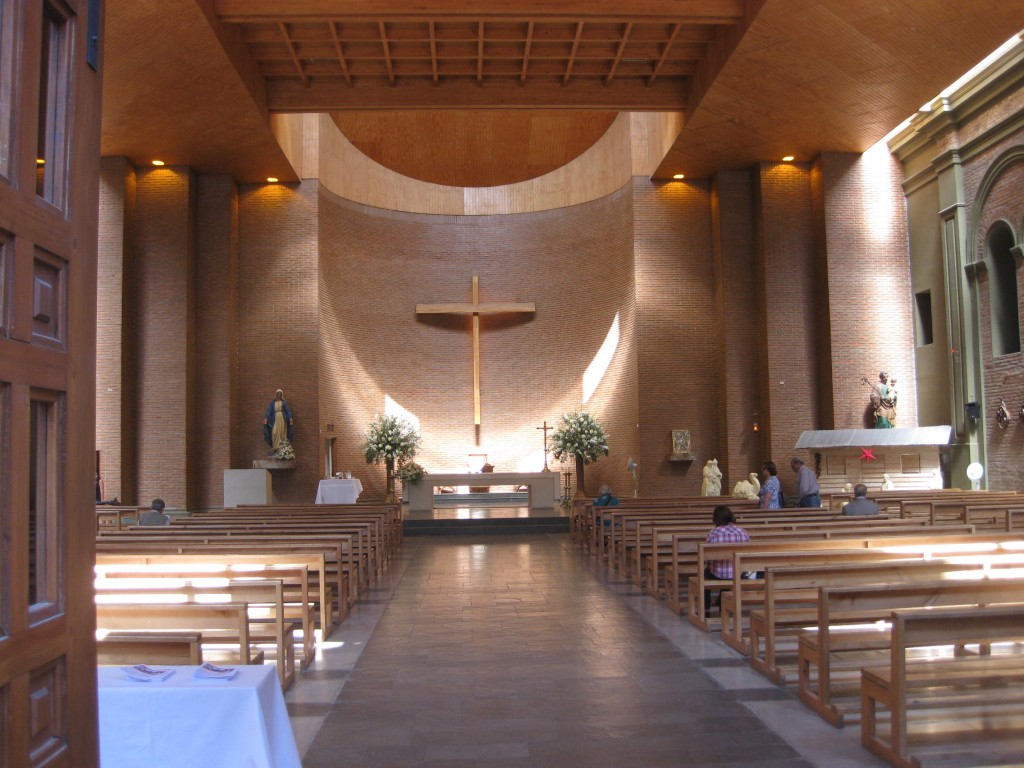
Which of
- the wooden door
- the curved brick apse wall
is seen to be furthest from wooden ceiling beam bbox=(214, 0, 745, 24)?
the wooden door

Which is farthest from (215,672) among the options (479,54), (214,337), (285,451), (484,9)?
(214,337)

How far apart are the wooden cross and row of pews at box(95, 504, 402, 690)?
10.4 metres

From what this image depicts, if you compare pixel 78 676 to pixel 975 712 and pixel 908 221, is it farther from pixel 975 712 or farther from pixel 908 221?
pixel 908 221

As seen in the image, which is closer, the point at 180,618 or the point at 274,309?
the point at 180,618

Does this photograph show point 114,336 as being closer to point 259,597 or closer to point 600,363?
point 600,363

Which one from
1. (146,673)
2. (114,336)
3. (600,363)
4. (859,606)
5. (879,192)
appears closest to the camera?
(146,673)

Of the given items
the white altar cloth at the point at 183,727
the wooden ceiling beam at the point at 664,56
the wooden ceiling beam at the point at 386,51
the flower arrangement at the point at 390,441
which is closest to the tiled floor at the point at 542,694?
the white altar cloth at the point at 183,727

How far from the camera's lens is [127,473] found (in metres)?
16.9

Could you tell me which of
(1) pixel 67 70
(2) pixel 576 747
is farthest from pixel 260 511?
(1) pixel 67 70

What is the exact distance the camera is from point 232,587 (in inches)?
203

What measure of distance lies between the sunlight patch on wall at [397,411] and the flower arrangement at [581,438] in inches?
159

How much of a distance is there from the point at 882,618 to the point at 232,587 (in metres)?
3.68

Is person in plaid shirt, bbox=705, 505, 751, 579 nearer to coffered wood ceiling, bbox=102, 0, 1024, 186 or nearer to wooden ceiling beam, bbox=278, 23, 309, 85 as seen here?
coffered wood ceiling, bbox=102, 0, 1024, 186

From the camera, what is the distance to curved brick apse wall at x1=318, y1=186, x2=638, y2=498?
20375mm
